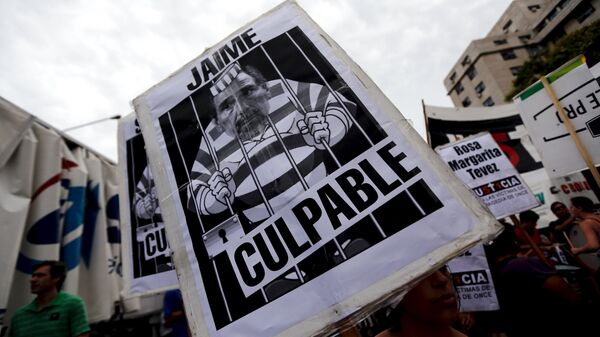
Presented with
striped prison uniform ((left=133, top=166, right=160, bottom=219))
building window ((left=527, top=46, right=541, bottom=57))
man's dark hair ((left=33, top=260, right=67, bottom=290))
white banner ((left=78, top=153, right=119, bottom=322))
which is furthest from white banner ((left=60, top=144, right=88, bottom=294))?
building window ((left=527, top=46, right=541, bottom=57))

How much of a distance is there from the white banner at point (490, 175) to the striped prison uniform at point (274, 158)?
2.73 m

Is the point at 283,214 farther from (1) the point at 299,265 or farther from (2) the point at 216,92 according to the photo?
(2) the point at 216,92

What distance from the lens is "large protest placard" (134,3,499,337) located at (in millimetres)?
809

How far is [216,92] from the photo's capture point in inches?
56.3

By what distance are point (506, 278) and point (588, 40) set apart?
2528 cm

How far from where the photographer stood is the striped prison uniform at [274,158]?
1060mm

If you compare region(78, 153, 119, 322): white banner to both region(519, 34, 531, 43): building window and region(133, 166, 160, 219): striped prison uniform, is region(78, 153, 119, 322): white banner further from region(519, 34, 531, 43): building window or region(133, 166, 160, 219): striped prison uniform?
region(519, 34, 531, 43): building window

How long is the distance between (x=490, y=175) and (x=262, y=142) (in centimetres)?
324

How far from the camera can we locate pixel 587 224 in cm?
374

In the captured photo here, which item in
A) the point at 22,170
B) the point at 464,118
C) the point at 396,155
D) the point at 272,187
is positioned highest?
the point at 22,170

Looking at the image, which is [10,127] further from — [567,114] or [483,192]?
[567,114]

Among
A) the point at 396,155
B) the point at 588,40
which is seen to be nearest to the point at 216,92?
the point at 396,155

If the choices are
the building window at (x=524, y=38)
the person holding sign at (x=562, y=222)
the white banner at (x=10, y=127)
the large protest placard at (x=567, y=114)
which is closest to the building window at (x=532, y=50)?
the building window at (x=524, y=38)

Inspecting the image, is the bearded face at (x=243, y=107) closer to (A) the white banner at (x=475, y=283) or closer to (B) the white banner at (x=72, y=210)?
(A) the white banner at (x=475, y=283)
